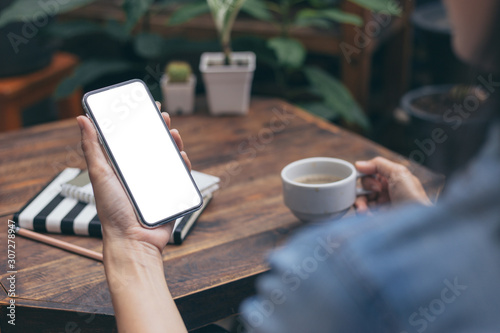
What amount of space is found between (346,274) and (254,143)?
2.65 feet

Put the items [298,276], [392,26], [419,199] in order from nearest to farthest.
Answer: [298,276]
[419,199]
[392,26]

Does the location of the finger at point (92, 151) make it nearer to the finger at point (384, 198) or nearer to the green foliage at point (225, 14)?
the finger at point (384, 198)

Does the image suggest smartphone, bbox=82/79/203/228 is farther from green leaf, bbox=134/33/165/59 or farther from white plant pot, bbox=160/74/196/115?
green leaf, bbox=134/33/165/59

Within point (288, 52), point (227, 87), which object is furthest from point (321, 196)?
point (288, 52)

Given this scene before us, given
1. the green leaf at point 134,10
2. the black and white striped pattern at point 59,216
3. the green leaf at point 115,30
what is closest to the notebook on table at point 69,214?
the black and white striped pattern at point 59,216

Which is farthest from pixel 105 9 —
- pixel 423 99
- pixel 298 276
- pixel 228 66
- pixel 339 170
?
pixel 298 276

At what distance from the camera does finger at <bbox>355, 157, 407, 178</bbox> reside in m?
1.02

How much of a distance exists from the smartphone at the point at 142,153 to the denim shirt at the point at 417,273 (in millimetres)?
228

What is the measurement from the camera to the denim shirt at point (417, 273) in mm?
427

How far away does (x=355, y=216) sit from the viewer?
1022mm

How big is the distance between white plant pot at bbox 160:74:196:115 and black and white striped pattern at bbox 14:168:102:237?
62 cm

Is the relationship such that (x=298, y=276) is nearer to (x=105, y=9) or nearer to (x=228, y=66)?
(x=228, y=66)

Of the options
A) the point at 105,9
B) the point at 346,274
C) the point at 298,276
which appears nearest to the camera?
the point at 346,274

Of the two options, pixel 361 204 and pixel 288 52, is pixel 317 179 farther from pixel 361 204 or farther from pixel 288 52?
pixel 288 52
